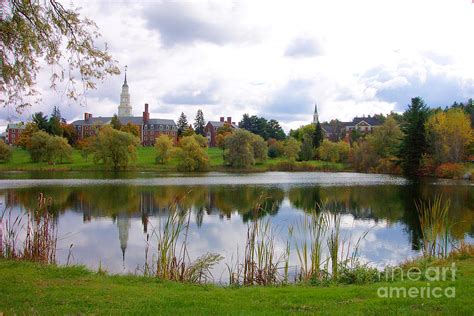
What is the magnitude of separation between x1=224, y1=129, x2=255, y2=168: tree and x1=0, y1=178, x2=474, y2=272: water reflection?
114 feet

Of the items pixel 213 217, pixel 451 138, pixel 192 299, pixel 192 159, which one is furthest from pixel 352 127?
pixel 192 299

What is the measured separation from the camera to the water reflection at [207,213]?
15859mm

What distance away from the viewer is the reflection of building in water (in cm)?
1617

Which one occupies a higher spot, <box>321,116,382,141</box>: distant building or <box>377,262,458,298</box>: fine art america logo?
<box>321,116,382,141</box>: distant building

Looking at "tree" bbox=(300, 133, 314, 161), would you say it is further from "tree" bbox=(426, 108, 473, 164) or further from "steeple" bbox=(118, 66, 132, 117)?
"steeple" bbox=(118, 66, 132, 117)

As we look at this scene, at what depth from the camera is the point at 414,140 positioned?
202 ft

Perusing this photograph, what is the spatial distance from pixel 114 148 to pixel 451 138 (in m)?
47.4

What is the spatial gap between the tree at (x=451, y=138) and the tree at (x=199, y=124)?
76441 millimetres

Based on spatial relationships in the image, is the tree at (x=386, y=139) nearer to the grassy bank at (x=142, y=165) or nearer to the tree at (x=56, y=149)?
the grassy bank at (x=142, y=165)

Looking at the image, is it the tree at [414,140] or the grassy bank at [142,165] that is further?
the grassy bank at [142,165]

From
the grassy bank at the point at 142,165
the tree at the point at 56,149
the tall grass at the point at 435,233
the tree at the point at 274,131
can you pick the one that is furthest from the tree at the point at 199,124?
the tall grass at the point at 435,233

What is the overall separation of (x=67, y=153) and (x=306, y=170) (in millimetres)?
40523

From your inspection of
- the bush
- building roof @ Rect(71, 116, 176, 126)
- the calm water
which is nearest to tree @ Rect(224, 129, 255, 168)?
the bush

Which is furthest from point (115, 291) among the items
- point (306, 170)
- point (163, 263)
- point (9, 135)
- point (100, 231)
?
point (9, 135)
